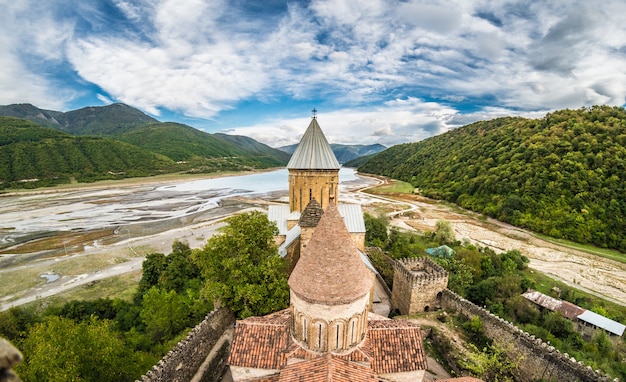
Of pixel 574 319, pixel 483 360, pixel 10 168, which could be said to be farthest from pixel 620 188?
pixel 10 168

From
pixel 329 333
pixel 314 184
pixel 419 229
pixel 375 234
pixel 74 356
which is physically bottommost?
pixel 419 229

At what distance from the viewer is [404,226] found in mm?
44531

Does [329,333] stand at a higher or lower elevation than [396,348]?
higher

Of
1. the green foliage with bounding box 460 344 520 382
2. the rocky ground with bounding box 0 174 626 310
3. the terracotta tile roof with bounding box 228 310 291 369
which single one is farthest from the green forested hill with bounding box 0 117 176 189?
the green foliage with bounding box 460 344 520 382

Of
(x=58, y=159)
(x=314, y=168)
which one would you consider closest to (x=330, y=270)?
(x=314, y=168)

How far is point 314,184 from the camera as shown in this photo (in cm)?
2300

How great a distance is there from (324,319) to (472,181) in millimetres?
61730

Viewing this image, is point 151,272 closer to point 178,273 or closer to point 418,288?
point 178,273

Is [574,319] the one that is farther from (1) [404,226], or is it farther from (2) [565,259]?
(1) [404,226]

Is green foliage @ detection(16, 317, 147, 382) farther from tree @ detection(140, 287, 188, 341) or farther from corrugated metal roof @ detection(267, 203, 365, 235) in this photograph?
corrugated metal roof @ detection(267, 203, 365, 235)

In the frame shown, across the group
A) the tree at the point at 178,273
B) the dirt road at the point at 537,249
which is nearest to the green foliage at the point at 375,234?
the dirt road at the point at 537,249

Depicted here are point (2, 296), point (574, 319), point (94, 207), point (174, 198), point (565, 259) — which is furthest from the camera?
point (174, 198)

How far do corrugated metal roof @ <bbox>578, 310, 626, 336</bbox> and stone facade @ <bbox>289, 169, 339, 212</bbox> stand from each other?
58.7 ft

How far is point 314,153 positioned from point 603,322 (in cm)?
2153
